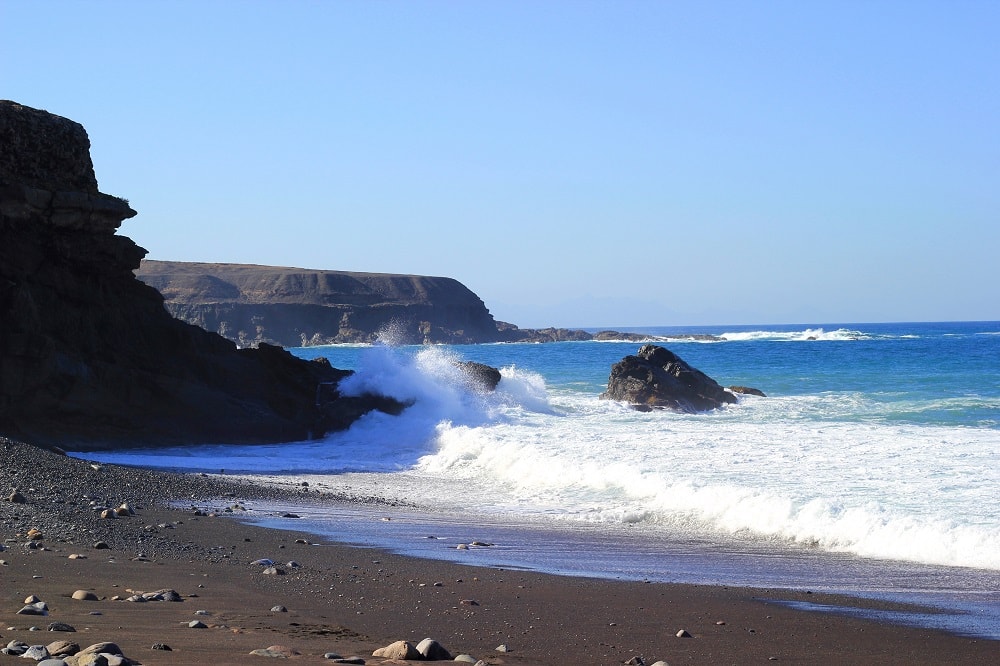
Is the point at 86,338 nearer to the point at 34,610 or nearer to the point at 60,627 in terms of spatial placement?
the point at 34,610

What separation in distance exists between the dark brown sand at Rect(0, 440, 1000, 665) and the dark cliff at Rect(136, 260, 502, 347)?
348 ft

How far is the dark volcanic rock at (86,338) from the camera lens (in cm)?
1998

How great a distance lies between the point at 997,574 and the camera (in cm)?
920

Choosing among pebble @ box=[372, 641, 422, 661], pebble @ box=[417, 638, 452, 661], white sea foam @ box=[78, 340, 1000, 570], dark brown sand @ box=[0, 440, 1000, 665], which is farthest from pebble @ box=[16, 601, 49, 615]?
white sea foam @ box=[78, 340, 1000, 570]

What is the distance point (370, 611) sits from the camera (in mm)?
6820

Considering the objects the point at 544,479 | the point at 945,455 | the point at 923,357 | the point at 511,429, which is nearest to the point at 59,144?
the point at 511,429

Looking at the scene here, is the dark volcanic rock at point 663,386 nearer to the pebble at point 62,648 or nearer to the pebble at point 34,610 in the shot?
the pebble at point 34,610

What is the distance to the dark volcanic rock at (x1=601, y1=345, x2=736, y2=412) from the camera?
98.2 feet

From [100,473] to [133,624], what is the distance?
30.7 ft

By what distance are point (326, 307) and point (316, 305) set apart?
126 cm

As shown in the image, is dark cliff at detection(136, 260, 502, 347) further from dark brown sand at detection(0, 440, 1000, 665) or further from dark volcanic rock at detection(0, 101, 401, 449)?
dark brown sand at detection(0, 440, 1000, 665)

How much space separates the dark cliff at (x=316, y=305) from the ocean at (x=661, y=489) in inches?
3655

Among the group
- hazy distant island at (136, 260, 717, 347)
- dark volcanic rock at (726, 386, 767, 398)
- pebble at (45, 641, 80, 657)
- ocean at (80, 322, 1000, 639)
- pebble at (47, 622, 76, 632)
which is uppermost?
hazy distant island at (136, 260, 717, 347)

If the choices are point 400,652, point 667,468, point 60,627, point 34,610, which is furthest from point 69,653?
point 667,468
